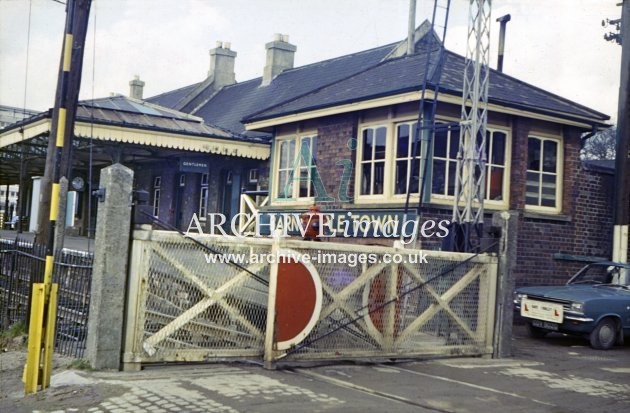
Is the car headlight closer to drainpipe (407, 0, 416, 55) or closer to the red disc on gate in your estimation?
the red disc on gate

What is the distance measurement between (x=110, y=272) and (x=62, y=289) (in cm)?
236

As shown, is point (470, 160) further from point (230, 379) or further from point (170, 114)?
point (170, 114)

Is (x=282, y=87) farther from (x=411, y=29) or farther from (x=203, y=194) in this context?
(x=411, y=29)

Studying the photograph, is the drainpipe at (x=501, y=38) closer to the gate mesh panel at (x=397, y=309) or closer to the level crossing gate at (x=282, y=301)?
the gate mesh panel at (x=397, y=309)

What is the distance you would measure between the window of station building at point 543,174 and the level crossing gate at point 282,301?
658cm

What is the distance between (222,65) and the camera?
106 ft

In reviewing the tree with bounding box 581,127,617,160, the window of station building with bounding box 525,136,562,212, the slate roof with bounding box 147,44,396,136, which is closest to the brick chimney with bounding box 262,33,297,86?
the slate roof with bounding box 147,44,396,136

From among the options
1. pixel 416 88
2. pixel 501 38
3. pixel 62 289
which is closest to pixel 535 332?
pixel 416 88

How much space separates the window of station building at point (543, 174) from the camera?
1548 cm

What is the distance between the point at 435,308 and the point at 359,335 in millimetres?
1256

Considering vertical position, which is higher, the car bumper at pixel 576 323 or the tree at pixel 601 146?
the tree at pixel 601 146

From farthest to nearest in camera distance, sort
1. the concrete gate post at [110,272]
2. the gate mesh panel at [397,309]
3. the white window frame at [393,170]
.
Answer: the white window frame at [393,170], the gate mesh panel at [397,309], the concrete gate post at [110,272]

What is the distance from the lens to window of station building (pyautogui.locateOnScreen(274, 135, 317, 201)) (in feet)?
55.0

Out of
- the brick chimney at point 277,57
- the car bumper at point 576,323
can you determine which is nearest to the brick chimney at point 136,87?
the brick chimney at point 277,57
